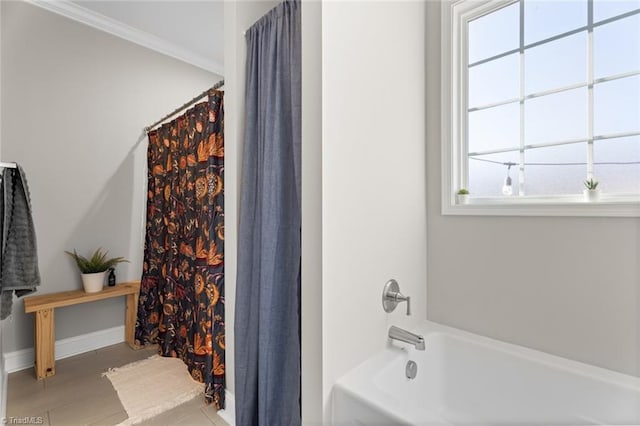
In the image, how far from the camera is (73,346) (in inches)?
101

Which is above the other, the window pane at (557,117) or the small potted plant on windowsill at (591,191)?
the window pane at (557,117)

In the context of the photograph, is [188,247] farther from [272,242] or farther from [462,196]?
[462,196]

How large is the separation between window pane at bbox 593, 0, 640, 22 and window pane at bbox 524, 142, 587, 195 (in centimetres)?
53

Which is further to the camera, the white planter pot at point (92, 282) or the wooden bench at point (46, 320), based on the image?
the white planter pot at point (92, 282)

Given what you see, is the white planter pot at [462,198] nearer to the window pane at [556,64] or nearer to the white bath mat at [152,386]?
the window pane at [556,64]

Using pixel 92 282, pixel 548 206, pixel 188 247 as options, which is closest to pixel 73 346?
pixel 92 282

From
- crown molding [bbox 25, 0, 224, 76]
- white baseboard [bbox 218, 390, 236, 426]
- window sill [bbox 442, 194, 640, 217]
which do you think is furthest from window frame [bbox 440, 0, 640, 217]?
crown molding [bbox 25, 0, 224, 76]

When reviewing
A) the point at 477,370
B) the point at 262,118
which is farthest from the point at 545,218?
the point at 262,118

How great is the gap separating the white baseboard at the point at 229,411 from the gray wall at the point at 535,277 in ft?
4.20

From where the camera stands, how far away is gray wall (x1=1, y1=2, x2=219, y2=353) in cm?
234

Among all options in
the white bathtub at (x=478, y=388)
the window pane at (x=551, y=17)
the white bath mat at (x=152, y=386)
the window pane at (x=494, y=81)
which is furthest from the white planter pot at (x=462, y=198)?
the white bath mat at (x=152, y=386)

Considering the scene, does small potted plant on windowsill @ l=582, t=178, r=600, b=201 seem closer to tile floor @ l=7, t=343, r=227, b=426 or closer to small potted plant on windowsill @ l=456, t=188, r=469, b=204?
small potted plant on windowsill @ l=456, t=188, r=469, b=204

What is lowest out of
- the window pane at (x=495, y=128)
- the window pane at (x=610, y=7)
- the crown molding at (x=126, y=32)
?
the window pane at (x=495, y=128)

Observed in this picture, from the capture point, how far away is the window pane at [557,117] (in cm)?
132
